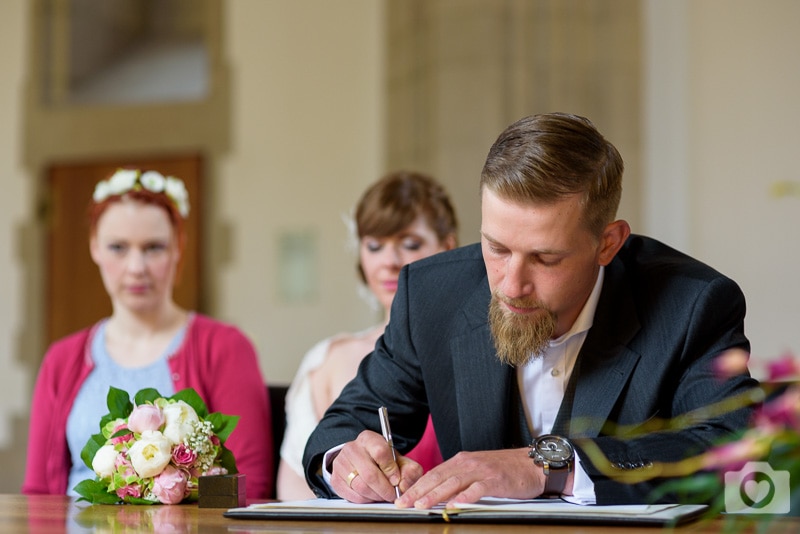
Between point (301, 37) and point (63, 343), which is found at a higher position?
point (301, 37)

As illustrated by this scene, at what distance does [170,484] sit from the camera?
8.58ft

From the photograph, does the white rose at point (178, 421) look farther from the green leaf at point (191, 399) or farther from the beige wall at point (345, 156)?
the beige wall at point (345, 156)

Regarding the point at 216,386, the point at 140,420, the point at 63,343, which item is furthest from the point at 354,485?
the point at 63,343

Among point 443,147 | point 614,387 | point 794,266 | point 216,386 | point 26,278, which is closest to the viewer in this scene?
point 614,387

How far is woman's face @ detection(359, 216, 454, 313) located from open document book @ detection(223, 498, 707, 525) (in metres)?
1.78

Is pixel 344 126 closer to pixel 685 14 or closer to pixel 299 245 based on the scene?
pixel 299 245

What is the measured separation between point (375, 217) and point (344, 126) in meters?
4.94

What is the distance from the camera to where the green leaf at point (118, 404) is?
2.77 m

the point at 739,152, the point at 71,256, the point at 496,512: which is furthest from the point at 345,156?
the point at 496,512

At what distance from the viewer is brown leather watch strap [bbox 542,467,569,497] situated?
2.38m

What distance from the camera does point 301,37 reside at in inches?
356

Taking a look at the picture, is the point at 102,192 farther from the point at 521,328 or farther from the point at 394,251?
the point at 521,328

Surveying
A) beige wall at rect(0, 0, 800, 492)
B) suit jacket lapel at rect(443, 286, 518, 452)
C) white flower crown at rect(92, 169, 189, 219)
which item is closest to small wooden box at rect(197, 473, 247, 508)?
suit jacket lapel at rect(443, 286, 518, 452)

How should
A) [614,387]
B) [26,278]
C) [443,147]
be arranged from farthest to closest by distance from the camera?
[26,278], [443,147], [614,387]
